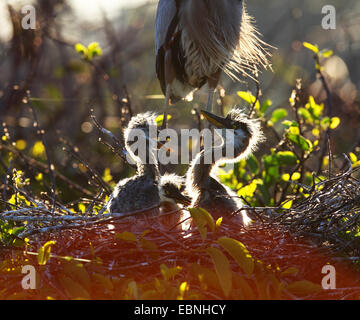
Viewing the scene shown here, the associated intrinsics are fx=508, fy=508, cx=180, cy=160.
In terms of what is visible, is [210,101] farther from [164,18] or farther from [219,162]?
[219,162]

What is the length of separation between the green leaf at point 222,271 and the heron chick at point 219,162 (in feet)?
2.30

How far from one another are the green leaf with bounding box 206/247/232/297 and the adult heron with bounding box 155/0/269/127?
6.89 ft

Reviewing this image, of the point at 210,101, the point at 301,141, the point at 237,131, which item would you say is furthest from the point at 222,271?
the point at 210,101

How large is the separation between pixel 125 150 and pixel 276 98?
7380 millimetres

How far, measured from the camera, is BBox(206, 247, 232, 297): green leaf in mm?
1883

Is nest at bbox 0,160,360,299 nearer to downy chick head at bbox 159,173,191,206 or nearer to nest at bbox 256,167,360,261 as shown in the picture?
nest at bbox 256,167,360,261

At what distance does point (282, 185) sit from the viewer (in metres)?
3.90

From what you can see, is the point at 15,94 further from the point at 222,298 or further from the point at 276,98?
the point at 276,98

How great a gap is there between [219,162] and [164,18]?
152 cm

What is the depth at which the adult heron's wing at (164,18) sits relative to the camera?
3967 mm

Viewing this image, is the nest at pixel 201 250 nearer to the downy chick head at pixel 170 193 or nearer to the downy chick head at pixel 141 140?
the downy chick head at pixel 170 193

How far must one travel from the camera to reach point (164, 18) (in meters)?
4.03

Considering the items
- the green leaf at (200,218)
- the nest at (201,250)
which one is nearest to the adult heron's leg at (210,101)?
the nest at (201,250)

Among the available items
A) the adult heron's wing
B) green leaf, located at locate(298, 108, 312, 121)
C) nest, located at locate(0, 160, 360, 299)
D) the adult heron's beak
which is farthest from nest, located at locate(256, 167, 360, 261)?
the adult heron's wing
